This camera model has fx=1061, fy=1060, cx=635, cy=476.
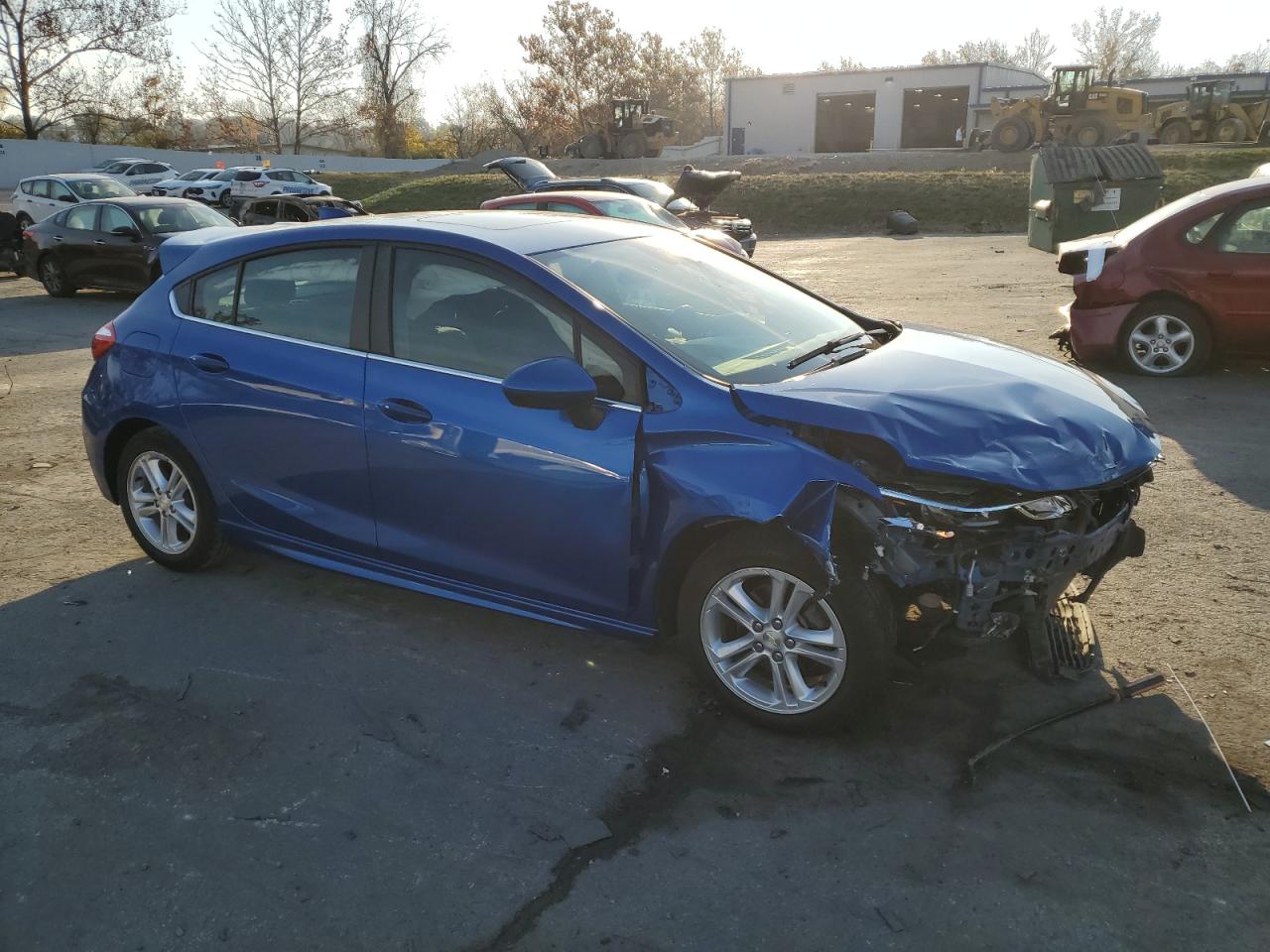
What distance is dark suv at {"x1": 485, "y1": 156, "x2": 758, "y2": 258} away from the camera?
688 inches

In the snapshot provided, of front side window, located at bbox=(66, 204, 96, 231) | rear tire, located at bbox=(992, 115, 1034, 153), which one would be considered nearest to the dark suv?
front side window, located at bbox=(66, 204, 96, 231)

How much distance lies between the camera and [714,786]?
3.35 metres

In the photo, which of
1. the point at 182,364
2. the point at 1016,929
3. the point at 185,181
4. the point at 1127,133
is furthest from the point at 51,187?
the point at 1127,133

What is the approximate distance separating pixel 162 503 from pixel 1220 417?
6.90 m

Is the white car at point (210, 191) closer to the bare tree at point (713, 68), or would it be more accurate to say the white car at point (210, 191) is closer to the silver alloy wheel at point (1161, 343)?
the silver alloy wheel at point (1161, 343)

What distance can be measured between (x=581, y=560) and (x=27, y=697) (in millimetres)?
2177

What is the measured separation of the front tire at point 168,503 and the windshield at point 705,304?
2089mm

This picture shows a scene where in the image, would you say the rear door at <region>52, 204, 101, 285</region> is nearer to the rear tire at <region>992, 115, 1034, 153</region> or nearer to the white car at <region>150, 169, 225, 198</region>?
the white car at <region>150, 169, 225, 198</region>

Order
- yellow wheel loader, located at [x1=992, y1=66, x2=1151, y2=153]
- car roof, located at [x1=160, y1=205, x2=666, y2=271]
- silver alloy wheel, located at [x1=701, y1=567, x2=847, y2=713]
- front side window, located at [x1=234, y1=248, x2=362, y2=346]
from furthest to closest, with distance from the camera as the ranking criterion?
1. yellow wheel loader, located at [x1=992, y1=66, x2=1151, y2=153]
2. front side window, located at [x1=234, y1=248, x2=362, y2=346]
3. car roof, located at [x1=160, y1=205, x2=666, y2=271]
4. silver alloy wheel, located at [x1=701, y1=567, x2=847, y2=713]

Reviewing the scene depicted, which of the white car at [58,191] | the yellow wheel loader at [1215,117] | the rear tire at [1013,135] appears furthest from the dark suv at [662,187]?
the yellow wheel loader at [1215,117]

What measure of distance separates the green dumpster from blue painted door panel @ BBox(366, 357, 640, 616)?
13797 millimetres

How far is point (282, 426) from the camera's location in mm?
4469

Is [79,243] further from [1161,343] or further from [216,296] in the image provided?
[1161,343]

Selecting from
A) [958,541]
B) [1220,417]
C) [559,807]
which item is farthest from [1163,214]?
[559,807]
